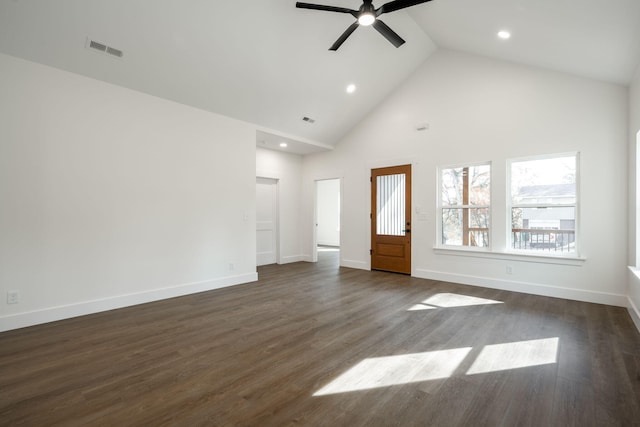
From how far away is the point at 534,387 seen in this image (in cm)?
219

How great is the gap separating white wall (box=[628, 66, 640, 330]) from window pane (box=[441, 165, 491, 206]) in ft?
5.64

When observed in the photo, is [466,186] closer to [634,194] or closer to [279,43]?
[634,194]

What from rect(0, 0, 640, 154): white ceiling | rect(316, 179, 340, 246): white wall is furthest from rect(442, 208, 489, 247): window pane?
rect(316, 179, 340, 246): white wall

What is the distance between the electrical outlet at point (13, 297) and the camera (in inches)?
130

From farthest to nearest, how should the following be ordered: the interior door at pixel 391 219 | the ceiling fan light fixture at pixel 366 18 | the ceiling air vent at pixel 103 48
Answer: the interior door at pixel 391 219 < the ceiling air vent at pixel 103 48 < the ceiling fan light fixture at pixel 366 18

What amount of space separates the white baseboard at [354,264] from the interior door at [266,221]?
5.83 ft

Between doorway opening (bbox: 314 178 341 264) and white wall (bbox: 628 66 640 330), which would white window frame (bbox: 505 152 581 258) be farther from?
doorway opening (bbox: 314 178 341 264)

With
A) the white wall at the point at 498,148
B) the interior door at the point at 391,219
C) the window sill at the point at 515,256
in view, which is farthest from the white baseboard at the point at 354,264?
the window sill at the point at 515,256

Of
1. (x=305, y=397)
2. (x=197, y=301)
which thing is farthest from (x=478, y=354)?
(x=197, y=301)

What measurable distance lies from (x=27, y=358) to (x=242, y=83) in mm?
4163

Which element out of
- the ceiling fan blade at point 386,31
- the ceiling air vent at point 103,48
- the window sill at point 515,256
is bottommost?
the window sill at point 515,256

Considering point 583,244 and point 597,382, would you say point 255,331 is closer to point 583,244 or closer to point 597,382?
point 597,382

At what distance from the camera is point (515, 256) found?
15.8ft

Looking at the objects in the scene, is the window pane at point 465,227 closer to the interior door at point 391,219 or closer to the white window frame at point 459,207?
the white window frame at point 459,207
